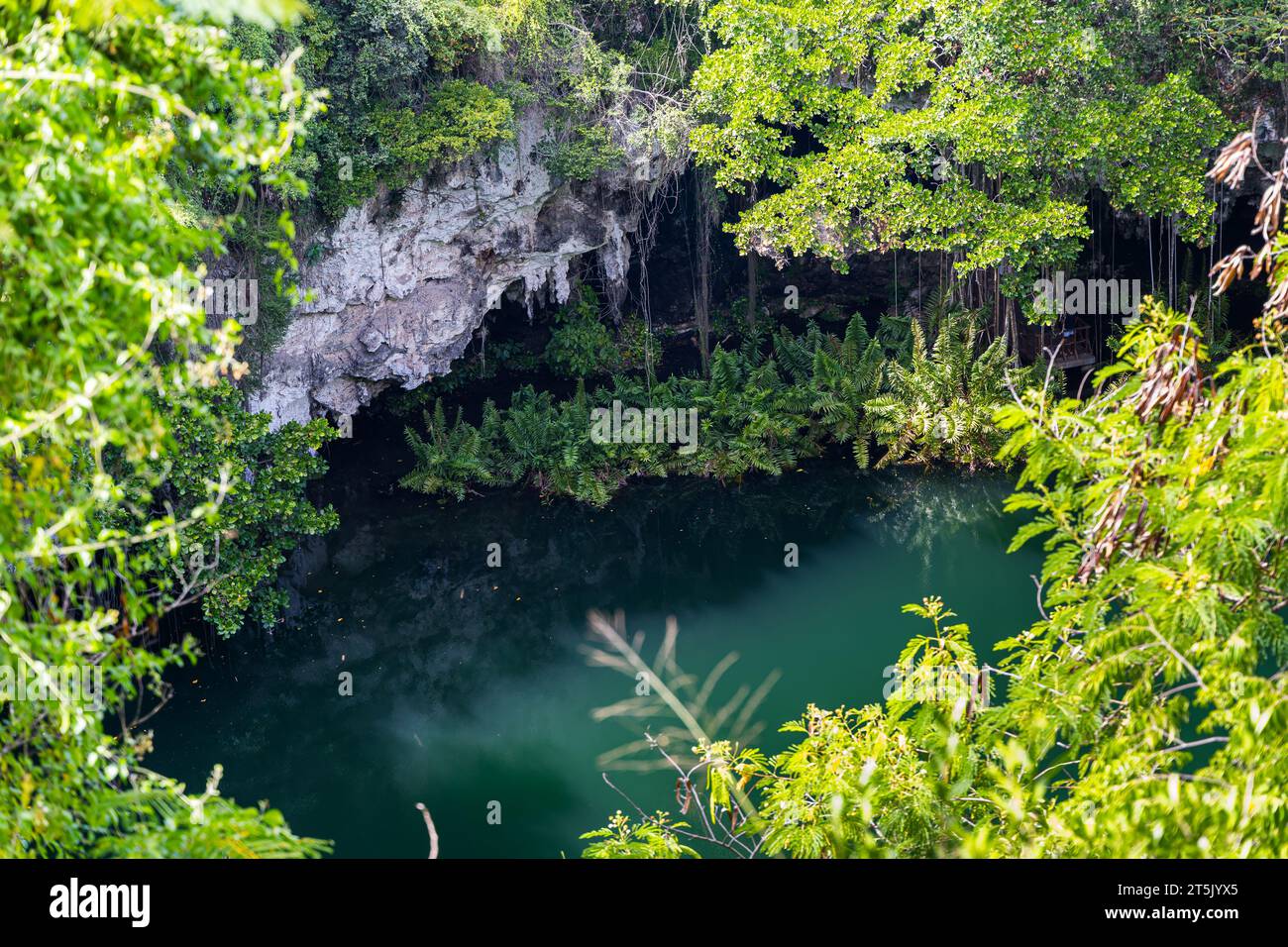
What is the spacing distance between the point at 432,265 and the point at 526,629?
4.52 metres

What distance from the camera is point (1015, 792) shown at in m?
3.25

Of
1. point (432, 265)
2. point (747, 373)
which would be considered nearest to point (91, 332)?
point (432, 265)

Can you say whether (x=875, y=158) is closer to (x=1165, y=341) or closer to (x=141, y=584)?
(x=1165, y=341)

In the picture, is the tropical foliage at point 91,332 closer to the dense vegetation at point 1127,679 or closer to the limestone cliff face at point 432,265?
the dense vegetation at point 1127,679

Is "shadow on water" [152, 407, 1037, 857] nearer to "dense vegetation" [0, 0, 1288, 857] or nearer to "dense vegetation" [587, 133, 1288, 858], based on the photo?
"dense vegetation" [0, 0, 1288, 857]

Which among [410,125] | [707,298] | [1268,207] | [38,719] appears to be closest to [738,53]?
[410,125]

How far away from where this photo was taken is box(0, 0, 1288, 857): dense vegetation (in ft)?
10.3

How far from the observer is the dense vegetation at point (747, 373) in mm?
3127

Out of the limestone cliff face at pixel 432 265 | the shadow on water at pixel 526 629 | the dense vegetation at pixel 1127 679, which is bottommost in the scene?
the shadow on water at pixel 526 629

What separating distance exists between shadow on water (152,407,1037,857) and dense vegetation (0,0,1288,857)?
0.53m

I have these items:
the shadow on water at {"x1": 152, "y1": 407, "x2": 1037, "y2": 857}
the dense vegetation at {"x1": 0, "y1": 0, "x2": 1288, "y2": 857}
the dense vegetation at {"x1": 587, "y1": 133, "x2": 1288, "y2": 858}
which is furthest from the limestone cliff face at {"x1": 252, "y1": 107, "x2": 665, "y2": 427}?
the dense vegetation at {"x1": 587, "y1": 133, "x2": 1288, "y2": 858}

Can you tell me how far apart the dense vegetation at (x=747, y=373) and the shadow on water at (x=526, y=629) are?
53 cm

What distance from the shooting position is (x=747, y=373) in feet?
53.9

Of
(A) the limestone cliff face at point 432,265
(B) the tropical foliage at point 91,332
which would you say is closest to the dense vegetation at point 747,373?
(B) the tropical foliage at point 91,332
